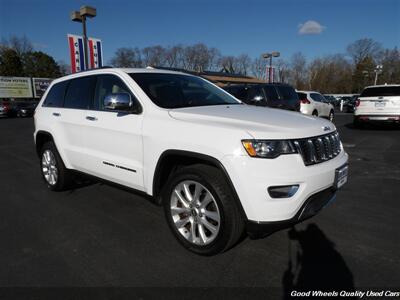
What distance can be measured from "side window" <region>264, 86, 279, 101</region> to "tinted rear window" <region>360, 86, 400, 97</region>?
461 cm

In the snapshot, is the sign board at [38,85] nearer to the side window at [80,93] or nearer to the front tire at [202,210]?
the side window at [80,93]

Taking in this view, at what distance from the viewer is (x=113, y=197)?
183 inches

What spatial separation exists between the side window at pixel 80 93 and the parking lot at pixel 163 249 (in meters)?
1.37

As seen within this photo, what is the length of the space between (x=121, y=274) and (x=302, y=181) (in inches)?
67.0

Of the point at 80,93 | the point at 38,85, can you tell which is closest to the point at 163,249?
the point at 80,93

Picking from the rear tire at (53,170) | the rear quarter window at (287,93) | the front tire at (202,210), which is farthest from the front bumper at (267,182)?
the rear quarter window at (287,93)

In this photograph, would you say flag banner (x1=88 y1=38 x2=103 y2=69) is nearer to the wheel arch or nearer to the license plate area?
the wheel arch

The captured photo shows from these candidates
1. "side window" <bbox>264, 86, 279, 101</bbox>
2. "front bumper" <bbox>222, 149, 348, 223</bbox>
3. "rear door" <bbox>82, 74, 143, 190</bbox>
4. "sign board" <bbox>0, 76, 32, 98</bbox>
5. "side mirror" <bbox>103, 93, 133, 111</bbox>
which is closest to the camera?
"front bumper" <bbox>222, 149, 348, 223</bbox>

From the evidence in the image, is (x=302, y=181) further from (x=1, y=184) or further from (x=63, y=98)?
(x=1, y=184)

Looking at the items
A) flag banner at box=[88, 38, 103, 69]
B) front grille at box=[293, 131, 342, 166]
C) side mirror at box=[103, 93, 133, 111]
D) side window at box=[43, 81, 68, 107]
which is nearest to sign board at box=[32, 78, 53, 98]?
flag banner at box=[88, 38, 103, 69]

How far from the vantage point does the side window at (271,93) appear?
32.6ft

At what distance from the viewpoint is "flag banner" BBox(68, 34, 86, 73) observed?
12.8m

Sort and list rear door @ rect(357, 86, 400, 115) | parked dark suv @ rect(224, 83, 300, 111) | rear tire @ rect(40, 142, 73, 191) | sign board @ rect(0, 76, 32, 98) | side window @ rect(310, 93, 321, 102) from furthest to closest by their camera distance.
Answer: sign board @ rect(0, 76, 32, 98) → side window @ rect(310, 93, 321, 102) → rear door @ rect(357, 86, 400, 115) → parked dark suv @ rect(224, 83, 300, 111) → rear tire @ rect(40, 142, 73, 191)

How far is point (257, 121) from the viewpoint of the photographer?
2807mm
